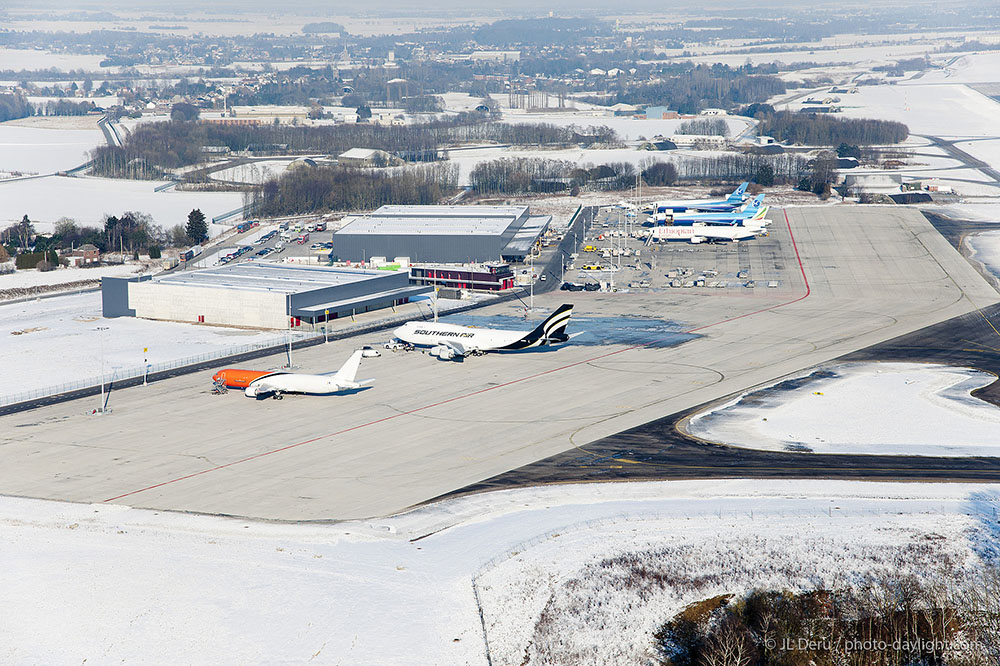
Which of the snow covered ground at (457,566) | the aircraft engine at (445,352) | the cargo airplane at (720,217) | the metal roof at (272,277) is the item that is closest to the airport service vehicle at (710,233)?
the cargo airplane at (720,217)

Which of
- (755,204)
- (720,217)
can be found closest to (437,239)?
(720,217)

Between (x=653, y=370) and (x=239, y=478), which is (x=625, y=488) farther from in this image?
(x=653, y=370)

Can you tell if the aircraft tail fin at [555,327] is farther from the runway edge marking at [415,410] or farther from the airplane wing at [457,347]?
the airplane wing at [457,347]

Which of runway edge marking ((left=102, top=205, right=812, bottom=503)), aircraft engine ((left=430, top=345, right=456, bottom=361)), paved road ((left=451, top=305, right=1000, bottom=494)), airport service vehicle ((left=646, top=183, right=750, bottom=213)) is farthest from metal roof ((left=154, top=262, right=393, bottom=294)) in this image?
airport service vehicle ((left=646, top=183, right=750, bottom=213))

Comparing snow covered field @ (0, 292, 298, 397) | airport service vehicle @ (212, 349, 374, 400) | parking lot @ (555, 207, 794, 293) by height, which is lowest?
snow covered field @ (0, 292, 298, 397)

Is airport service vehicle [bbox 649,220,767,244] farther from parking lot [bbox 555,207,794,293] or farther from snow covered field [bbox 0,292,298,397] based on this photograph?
snow covered field [bbox 0,292,298,397]

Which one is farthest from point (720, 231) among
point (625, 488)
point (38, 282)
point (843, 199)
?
point (625, 488)
